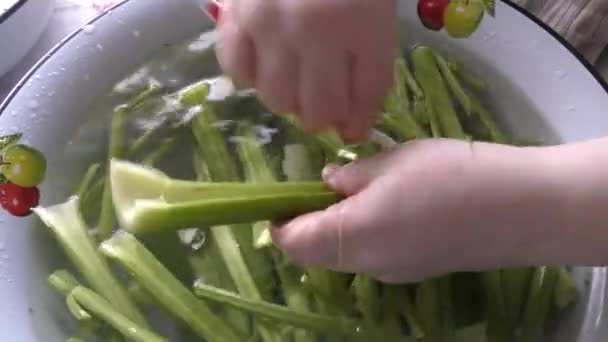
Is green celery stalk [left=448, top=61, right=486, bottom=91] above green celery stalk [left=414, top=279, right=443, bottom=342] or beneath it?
above

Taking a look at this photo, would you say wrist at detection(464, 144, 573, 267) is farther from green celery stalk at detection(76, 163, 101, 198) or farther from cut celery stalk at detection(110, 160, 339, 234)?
green celery stalk at detection(76, 163, 101, 198)

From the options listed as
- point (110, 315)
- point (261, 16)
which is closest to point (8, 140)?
point (110, 315)

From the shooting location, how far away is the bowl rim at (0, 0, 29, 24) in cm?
71

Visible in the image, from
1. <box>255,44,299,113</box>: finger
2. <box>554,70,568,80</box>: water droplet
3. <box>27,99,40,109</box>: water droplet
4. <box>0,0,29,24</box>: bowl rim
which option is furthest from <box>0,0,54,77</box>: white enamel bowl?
<box>554,70,568,80</box>: water droplet

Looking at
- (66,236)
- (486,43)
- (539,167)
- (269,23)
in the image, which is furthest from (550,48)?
(66,236)

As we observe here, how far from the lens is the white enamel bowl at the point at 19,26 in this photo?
0.72 meters

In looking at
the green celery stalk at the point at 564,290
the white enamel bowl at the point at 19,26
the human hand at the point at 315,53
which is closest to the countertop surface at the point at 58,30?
the white enamel bowl at the point at 19,26

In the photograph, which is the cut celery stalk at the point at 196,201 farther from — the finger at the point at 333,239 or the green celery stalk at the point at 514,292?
the green celery stalk at the point at 514,292

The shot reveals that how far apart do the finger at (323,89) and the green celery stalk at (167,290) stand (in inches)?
6.8

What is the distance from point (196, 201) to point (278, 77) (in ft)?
0.31

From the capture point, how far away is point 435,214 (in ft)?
1.59

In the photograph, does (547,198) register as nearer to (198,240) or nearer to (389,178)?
(389,178)

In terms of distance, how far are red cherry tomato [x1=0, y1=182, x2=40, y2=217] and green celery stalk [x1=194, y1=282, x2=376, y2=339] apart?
0.16m

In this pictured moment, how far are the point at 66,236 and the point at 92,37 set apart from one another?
15cm
